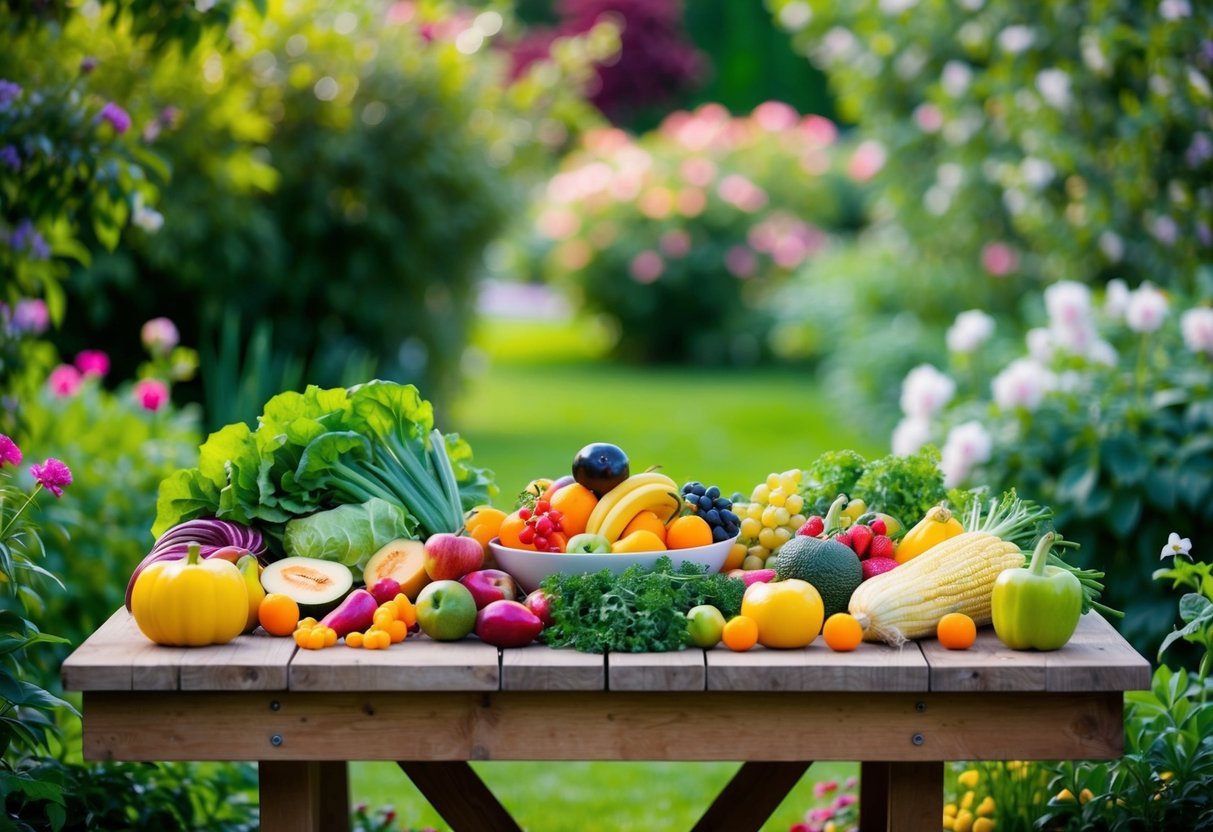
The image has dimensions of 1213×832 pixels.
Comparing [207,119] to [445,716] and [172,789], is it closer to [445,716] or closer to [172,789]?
[172,789]

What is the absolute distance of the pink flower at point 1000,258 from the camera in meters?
8.12

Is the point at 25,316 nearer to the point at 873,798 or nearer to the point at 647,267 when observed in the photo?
the point at 873,798

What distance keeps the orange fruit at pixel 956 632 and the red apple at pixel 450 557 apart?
30.9 inches

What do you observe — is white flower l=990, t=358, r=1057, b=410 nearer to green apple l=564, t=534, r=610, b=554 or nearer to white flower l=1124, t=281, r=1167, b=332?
white flower l=1124, t=281, r=1167, b=332

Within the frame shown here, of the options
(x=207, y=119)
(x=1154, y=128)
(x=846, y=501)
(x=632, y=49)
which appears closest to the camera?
(x=846, y=501)

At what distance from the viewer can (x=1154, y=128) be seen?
221 inches

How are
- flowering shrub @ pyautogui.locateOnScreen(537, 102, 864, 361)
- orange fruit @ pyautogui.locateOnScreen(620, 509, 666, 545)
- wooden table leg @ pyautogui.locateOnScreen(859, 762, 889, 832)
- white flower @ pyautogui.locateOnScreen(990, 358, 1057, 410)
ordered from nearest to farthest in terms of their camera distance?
orange fruit @ pyautogui.locateOnScreen(620, 509, 666, 545)
wooden table leg @ pyautogui.locateOnScreen(859, 762, 889, 832)
white flower @ pyautogui.locateOnScreen(990, 358, 1057, 410)
flowering shrub @ pyautogui.locateOnScreen(537, 102, 864, 361)

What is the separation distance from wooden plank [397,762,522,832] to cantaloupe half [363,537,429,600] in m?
0.40

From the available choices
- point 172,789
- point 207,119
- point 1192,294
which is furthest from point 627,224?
point 172,789

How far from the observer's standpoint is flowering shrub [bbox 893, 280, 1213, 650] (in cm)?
436

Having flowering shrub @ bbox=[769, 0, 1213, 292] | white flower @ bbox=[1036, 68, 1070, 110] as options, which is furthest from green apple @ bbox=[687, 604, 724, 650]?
white flower @ bbox=[1036, 68, 1070, 110]

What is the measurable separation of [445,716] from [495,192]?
599 centimetres

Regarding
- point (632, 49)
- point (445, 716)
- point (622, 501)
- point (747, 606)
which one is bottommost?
point (445, 716)

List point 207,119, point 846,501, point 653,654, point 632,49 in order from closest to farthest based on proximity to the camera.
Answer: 1. point 653,654
2. point 846,501
3. point 207,119
4. point 632,49
